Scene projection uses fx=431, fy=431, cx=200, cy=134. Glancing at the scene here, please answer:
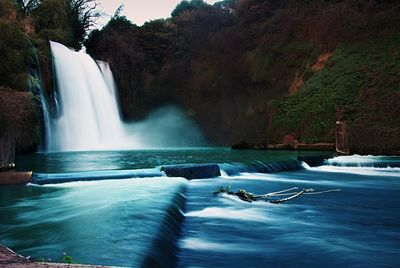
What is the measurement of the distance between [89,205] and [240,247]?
11.9 ft

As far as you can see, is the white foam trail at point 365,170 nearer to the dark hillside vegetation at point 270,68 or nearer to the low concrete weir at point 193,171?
the low concrete weir at point 193,171

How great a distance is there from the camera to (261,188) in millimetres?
11930

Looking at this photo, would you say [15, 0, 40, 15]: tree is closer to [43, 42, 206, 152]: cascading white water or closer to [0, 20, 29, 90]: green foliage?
[43, 42, 206, 152]: cascading white water

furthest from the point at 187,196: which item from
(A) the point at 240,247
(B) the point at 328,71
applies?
(B) the point at 328,71

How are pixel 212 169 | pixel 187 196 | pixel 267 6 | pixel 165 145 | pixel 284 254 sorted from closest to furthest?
pixel 284 254, pixel 187 196, pixel 212 169, pixel 165 145, pixel 267 6

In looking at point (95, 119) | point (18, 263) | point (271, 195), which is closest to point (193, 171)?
point (271, 195)

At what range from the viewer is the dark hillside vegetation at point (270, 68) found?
1081 inches

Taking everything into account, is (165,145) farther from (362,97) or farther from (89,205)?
(89,205)

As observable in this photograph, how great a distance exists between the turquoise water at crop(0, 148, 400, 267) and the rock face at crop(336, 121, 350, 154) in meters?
11.8

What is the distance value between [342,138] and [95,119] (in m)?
17.7

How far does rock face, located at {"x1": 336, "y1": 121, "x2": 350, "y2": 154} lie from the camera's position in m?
23.4

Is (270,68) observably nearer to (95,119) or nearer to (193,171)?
(95,119)

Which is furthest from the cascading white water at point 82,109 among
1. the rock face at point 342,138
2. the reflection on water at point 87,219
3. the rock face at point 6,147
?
the reflection on water at point 87,219

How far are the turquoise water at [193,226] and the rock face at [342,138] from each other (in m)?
11.8
